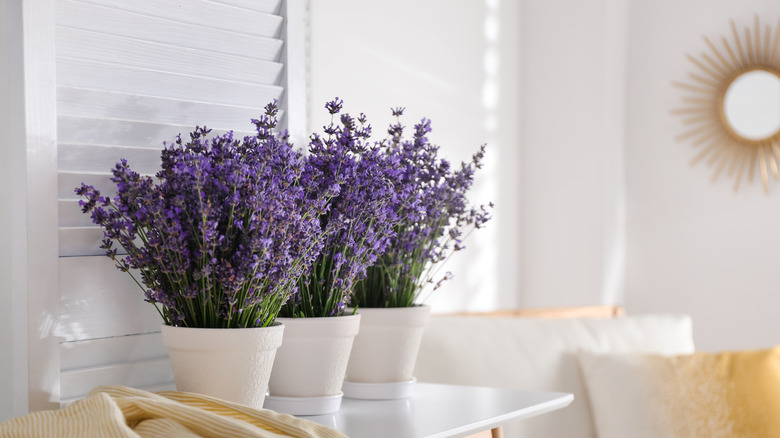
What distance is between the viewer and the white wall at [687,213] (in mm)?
3025

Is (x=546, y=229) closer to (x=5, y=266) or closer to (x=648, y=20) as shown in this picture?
(x=648, y=20)

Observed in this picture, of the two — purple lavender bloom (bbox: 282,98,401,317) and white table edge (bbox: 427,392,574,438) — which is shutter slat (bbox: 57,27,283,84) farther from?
white table edge (bbox: 427,392,574,438)

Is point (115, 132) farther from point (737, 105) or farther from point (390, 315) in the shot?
point (737, 105)

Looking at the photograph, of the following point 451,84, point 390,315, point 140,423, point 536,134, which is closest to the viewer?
point 140,423

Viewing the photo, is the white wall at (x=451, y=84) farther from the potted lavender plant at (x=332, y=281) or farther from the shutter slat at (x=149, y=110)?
the potted lavender plant at (x=332, y=281)

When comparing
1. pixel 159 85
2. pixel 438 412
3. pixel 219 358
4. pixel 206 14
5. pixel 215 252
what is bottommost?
pixel 438 412

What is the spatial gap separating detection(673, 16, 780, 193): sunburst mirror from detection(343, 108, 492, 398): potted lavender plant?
2.06 m

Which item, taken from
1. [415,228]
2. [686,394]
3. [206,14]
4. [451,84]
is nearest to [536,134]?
[451,84]

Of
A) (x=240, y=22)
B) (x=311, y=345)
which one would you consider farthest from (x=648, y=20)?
(x=311, y=345)

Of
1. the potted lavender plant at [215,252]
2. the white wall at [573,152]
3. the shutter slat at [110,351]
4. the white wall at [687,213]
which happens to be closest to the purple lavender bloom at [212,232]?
the potted lavender plant at [215,252]

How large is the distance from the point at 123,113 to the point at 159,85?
76mm

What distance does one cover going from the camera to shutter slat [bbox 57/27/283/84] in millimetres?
1092

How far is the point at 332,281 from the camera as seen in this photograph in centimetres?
119

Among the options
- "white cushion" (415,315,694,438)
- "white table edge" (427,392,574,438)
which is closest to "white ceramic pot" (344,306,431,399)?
"white table edge" (427,392,574,438)
